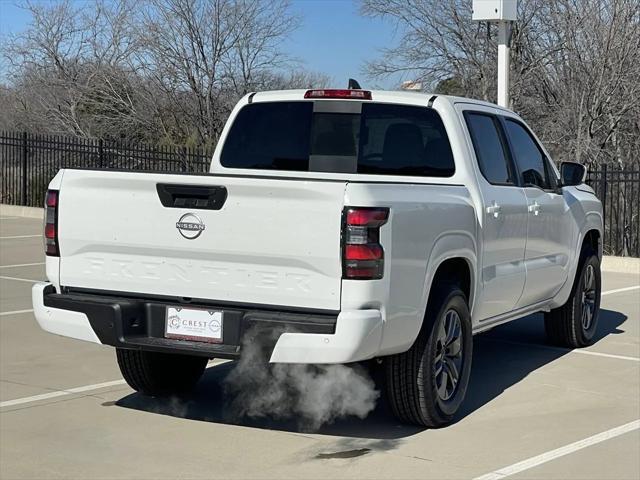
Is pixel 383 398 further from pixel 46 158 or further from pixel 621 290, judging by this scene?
pixel 46 158

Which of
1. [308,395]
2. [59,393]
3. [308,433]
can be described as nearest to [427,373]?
[308,433]

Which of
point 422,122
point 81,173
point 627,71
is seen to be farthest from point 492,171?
point 627,71

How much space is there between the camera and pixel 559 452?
5984mm

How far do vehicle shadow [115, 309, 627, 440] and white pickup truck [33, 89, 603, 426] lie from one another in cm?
18

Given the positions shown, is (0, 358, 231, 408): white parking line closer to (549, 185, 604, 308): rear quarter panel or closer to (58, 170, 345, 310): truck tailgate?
(58, 170, 345, 310): truck tailgate

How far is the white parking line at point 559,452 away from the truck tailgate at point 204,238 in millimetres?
1213

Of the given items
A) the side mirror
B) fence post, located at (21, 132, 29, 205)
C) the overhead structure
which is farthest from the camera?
fence post, located at (21, 132, 29, 205)

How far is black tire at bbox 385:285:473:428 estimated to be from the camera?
20.4 feet

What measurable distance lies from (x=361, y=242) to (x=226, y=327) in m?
0.88

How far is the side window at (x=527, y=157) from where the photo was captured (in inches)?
316

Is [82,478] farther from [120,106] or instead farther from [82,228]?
[120,106]

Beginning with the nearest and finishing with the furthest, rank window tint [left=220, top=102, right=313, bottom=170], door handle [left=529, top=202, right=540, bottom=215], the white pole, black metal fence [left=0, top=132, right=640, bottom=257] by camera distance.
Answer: window tint [left=220, top=102, right=313, bottom=170] < door handle [left=529, top=202, right=540, bottom=215] < the white pole < black metal fence [left=0, top=132, right=640, bottom=257]

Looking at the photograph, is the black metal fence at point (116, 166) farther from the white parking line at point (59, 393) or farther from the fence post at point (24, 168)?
the white parking line at point (59, 393)

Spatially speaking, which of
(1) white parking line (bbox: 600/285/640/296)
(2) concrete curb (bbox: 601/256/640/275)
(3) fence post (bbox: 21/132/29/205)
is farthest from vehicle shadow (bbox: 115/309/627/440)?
(3) fence post (bbox: 21/132/29/205)
